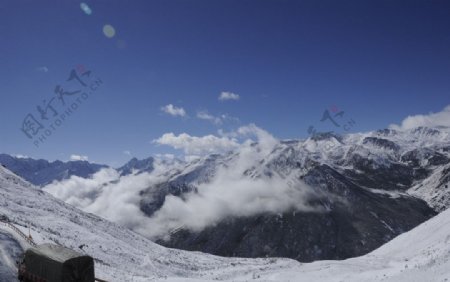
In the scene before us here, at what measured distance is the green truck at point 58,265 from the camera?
28.1 metres

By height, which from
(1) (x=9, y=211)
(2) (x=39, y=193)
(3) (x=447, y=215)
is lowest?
(3) (x=447, y=215)

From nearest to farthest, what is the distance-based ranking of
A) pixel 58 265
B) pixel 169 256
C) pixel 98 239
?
pixel 58 265 → pixel 98 239 → pixel 169 256

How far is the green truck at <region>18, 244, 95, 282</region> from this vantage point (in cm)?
2812

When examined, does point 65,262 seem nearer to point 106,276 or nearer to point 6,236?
point 106,276

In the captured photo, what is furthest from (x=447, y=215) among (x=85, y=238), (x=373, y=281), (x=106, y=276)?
(x=85, y=238)

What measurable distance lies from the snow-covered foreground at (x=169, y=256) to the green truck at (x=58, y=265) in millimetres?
5918

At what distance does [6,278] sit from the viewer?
34656 mm

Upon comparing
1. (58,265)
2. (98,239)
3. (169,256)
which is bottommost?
(58,265)

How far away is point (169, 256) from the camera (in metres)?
98.4

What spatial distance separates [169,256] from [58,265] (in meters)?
72.4

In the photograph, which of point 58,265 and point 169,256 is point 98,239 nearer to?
point 169,256

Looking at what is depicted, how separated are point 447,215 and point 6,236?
56.1 m

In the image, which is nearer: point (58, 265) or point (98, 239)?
point (58, 265)

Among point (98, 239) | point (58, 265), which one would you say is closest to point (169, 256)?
point (98, 239)
